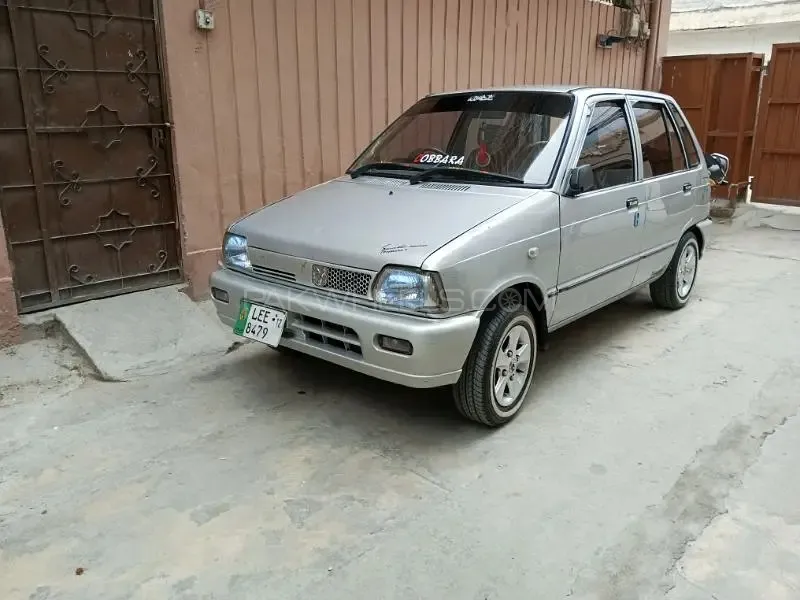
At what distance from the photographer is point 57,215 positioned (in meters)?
4.66

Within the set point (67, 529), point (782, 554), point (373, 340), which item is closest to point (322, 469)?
point (373, 340)

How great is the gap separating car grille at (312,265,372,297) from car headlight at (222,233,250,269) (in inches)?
23.9

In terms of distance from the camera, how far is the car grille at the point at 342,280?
10.6 feet

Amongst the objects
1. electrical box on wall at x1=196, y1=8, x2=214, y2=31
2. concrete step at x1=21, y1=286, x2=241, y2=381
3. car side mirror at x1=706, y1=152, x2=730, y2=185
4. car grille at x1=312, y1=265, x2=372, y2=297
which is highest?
electrical box on wall at x1=196, y1=8, x2=214, y2=31

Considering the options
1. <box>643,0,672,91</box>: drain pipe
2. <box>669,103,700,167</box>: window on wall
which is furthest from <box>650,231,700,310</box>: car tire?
<box>643,0,672,91</box>: drain pipe

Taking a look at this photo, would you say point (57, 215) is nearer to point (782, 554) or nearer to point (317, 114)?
point (317, 114)

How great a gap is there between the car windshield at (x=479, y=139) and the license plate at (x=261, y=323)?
4.15ft

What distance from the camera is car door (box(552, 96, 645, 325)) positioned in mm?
3910

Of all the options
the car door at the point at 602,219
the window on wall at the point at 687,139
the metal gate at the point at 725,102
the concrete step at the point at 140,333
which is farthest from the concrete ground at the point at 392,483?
the metal gate at the point at 725,102

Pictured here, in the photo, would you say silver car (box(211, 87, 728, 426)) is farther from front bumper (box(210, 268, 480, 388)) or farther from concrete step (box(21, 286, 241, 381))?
concrete step (box(21, 286, 241, 381))

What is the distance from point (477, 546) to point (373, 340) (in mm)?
1038

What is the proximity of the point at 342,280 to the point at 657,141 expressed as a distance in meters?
2.95

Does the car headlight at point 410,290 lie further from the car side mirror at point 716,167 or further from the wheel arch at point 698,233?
the car side mirror at point 716,167

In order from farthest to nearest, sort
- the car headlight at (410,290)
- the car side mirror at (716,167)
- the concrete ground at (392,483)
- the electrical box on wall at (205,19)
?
the car side mirror at (716,167)
the electrical box on wall at (205,19)
the car headlight at (410,290)
the concrete ground at (392,483)
